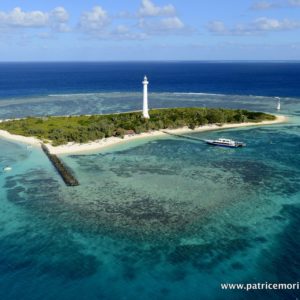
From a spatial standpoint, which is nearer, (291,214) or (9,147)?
(291,214)

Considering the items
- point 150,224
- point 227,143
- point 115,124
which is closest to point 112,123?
point 115,124

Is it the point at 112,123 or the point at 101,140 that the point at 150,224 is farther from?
the point at 112,123

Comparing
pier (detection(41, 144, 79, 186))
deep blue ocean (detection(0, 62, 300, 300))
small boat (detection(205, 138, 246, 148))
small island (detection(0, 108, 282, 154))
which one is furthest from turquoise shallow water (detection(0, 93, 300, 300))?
small island (detection(0, 108, 282, 154))

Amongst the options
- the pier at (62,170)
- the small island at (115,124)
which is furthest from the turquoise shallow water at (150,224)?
the small island at (115,124)

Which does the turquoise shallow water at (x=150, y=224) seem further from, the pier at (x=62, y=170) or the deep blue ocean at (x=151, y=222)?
the pier at (x=62, y=170)

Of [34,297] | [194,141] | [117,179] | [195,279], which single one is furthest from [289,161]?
[34,297]

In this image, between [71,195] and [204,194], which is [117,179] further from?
[204,194]
